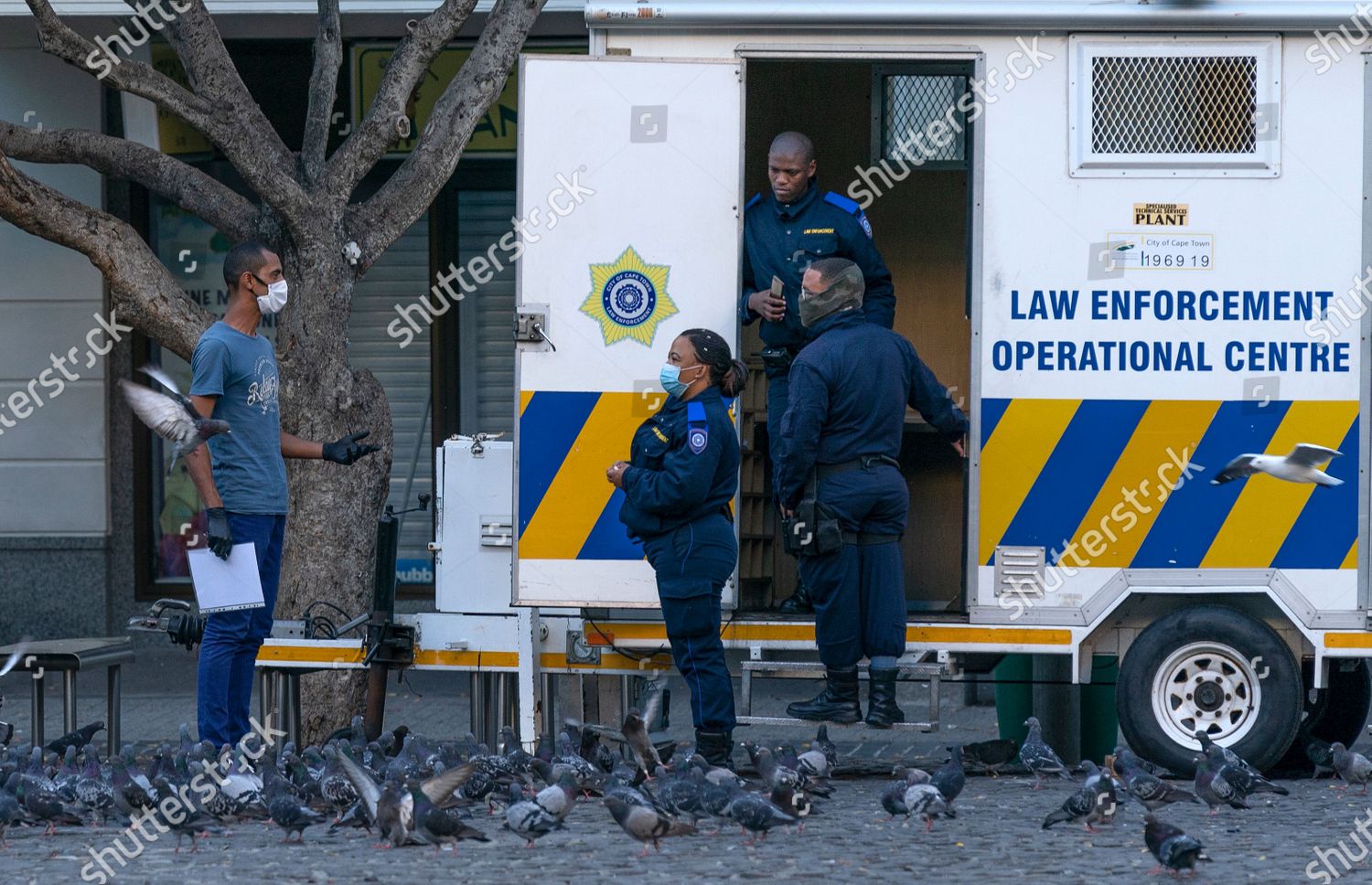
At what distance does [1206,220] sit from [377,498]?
425 cm

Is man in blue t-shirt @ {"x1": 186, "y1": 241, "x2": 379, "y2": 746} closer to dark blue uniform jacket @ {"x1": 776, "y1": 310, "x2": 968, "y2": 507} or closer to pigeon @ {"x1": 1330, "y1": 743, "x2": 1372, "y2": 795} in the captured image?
dark blue uniform jacket @ {"x1": 776, "y1": 310, "x2": 968, "y2": 507}

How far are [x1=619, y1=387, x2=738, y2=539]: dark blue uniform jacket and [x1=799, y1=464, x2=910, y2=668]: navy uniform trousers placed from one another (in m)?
0.44

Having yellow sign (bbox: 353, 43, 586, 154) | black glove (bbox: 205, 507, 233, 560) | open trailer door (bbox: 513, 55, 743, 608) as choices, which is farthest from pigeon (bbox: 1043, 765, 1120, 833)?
yellow sign (bbox: 353, 43, 586, 154)

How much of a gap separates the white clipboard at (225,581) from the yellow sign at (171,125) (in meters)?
5.72

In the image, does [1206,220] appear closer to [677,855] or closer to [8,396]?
[677,855]

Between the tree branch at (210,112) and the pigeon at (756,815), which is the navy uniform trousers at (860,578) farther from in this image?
the tree branch at (210,112)

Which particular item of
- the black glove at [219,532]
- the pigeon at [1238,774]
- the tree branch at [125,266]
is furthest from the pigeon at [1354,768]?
the tree branch at [125,266]

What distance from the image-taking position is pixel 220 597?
6816 millimetres

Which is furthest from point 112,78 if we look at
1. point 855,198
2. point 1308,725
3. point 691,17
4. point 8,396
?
point 1308,725

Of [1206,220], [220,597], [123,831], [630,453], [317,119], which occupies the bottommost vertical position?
[123,831]

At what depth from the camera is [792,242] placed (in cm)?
736

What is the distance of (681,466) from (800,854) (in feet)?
4.92
